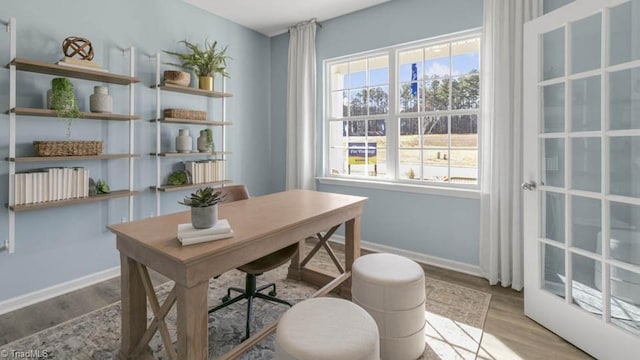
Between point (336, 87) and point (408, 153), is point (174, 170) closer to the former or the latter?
point (336, 87)

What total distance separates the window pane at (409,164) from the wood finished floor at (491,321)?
1.16m

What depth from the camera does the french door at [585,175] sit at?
1.72m

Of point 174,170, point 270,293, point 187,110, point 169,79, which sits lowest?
point 270,293

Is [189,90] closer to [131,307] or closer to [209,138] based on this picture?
[209,138]

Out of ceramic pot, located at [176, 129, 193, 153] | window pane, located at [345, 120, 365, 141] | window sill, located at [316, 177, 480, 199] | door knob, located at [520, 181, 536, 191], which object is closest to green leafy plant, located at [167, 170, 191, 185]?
ceramic pot, located at [176, 129, 193, 153]

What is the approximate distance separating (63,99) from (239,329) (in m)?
2.13

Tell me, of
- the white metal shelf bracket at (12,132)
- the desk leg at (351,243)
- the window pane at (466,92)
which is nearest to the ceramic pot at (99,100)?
the white metal shelf bracket at (12,132)

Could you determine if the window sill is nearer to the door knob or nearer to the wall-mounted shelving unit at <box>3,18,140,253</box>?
the door knob

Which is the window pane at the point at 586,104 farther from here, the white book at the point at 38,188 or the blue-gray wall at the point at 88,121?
the white book at the point at 38,188

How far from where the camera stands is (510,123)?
2.65 m

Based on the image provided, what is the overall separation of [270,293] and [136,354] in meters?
1.02

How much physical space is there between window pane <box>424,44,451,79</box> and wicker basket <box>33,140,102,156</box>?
3156mm

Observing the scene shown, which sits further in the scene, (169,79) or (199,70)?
(199,70)

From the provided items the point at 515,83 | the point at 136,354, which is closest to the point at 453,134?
the point at 515,83
